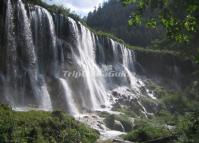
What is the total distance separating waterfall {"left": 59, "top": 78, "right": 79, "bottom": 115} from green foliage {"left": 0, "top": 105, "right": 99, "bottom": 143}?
1194 centimetres

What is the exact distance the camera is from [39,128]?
1661 centimetres

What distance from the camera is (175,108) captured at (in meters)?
40.1

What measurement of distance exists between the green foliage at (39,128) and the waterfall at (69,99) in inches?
470

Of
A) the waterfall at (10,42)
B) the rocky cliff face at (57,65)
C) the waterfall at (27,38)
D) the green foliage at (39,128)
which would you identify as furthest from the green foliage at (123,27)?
the green foliage at (39,128)

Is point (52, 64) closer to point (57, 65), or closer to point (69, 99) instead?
point (57, 65)

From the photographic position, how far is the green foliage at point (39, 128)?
45.4 ft

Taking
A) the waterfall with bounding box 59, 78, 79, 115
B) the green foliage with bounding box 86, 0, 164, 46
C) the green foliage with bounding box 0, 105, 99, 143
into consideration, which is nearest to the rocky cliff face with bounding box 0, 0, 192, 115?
the waterfall with bounding box 59, 78, 79, 115

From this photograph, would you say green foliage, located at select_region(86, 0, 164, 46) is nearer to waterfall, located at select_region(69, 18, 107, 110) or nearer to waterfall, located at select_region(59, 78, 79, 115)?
waterfall, located at select_region(69, 18, 107, 110)

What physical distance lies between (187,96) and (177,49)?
1344cm

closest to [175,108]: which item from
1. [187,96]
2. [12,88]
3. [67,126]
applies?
[187,96]

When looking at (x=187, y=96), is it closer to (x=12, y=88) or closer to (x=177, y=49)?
(x=177, y=49)

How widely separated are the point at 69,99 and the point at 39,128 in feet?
53.3

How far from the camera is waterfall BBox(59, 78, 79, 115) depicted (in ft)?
104

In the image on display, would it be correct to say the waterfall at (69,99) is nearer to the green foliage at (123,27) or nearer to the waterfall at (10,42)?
the waterfall at (10,42)
